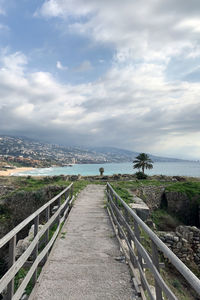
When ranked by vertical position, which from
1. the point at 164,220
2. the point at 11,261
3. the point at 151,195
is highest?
the point at 11,261

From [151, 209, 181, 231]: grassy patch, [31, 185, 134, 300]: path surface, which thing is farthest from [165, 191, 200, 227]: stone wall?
[31, 185, 134, 300]: path surface

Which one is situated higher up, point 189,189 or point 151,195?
point 189,189

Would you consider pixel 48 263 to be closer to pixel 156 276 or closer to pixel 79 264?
pixel 79 264

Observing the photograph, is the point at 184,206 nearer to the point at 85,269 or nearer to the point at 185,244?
the point at 185,244

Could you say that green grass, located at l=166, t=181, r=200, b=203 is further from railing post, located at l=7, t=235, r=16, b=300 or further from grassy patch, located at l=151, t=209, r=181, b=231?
railing post, located at l=7, t=235, r=16, b=300

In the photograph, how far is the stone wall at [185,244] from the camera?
9852 mm

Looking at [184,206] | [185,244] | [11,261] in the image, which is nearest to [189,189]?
[184,206]

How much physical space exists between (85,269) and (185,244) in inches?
325

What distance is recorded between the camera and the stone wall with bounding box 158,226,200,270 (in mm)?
9852

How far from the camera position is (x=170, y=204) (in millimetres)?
17016

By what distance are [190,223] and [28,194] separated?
12760 millimetres

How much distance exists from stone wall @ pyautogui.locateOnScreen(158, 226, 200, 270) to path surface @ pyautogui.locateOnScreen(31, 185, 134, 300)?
550 cm

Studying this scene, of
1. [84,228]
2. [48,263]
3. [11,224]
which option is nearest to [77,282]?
[48,263]

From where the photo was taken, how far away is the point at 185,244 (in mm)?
10078
